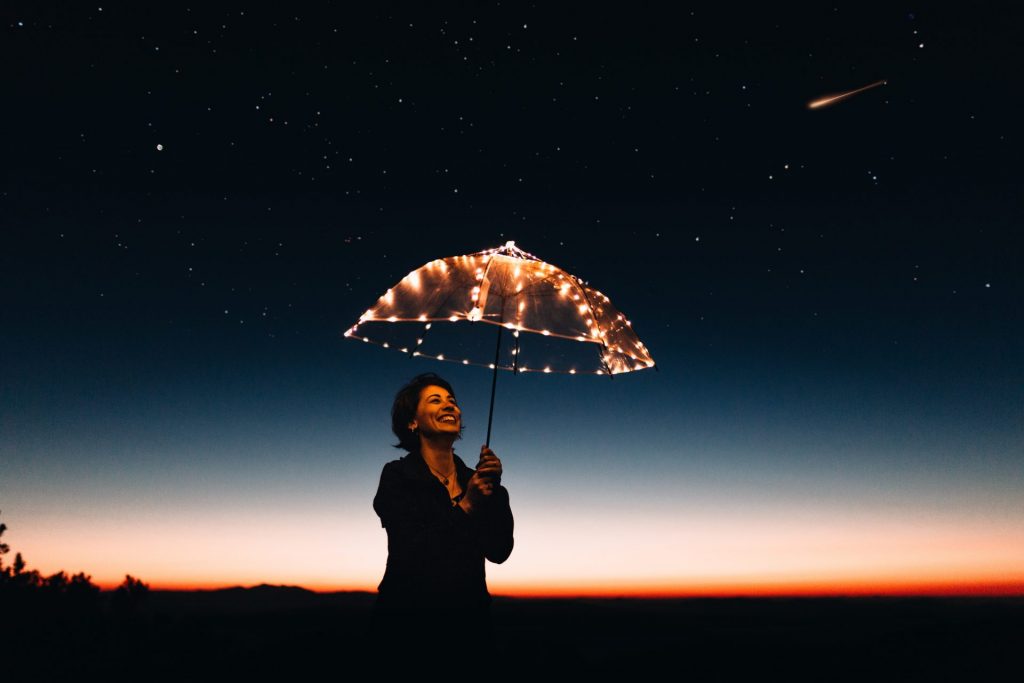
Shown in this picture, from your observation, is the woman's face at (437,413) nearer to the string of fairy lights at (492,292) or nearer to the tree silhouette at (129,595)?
the string of fairy lights at (492,292)

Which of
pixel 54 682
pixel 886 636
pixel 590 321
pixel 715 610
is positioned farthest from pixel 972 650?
pixel 715 610

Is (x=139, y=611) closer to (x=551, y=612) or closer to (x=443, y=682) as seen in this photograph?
(x=443, y=682)

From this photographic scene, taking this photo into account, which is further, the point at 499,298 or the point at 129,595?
the point at 129,595

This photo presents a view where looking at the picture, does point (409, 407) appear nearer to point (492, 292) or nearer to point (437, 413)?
point (437, 413)

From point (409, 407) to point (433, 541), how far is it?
0.97 meters

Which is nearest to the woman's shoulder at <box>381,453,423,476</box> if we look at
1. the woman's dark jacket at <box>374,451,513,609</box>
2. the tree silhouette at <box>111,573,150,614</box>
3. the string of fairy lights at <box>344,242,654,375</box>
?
the woman's dark jacket at <box>374,451,513,609</box>

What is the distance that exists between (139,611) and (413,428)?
7.96 meters

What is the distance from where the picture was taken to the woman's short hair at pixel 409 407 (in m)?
4.23

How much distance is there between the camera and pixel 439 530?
3.63 meters

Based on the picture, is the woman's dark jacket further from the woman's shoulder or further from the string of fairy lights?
the string of fairy lights

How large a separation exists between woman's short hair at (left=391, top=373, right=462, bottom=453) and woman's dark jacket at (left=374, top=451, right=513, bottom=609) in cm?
39

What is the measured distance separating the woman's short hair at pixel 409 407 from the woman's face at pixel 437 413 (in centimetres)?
5

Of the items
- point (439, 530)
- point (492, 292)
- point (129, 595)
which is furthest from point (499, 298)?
point (129, 595)

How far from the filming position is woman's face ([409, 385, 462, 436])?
4023mm
